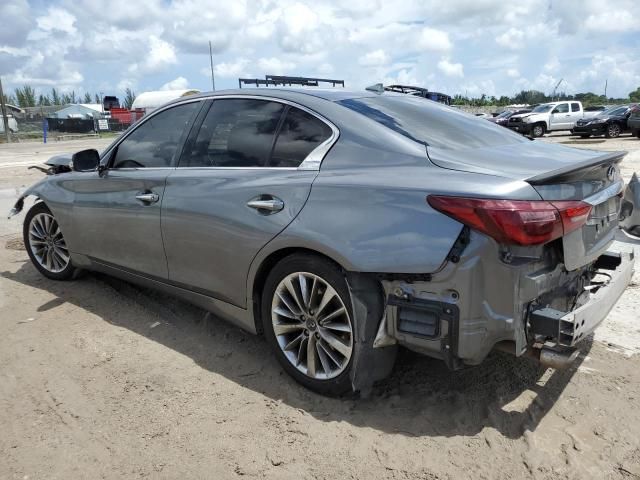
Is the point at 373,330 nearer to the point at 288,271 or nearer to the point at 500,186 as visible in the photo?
the point at 288,271

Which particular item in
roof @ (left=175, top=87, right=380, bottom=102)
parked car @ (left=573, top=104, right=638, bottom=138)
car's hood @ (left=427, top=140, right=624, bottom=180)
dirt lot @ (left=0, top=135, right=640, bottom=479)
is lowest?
dirt lot @ (left=0, top=135, right=640, bottom=479)

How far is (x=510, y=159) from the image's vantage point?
9.34 ft

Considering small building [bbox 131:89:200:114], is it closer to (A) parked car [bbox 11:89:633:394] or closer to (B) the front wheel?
(B) the front wheel

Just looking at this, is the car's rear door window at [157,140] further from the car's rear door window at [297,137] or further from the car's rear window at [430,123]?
the car's rear window at [430,123]

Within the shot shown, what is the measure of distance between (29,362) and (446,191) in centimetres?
286

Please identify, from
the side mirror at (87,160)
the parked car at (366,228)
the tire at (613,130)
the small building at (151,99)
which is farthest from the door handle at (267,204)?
the small building at (151,99)

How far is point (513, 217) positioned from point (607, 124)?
85.8 ft

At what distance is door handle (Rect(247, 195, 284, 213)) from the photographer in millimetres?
3047

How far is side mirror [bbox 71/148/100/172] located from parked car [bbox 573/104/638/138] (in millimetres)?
25506

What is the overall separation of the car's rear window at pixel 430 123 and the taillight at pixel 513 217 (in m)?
0.61

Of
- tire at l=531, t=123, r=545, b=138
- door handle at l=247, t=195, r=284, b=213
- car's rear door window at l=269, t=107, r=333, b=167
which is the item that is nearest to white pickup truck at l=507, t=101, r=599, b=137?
tire at l=531, t=123, r=545, b=138

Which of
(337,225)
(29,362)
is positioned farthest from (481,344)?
(29,362)

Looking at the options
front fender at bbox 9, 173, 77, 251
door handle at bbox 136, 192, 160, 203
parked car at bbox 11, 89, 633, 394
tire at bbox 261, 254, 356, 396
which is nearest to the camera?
parked car at bbox 11, 89, 633, 394

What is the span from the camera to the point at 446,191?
2506 millimetres
